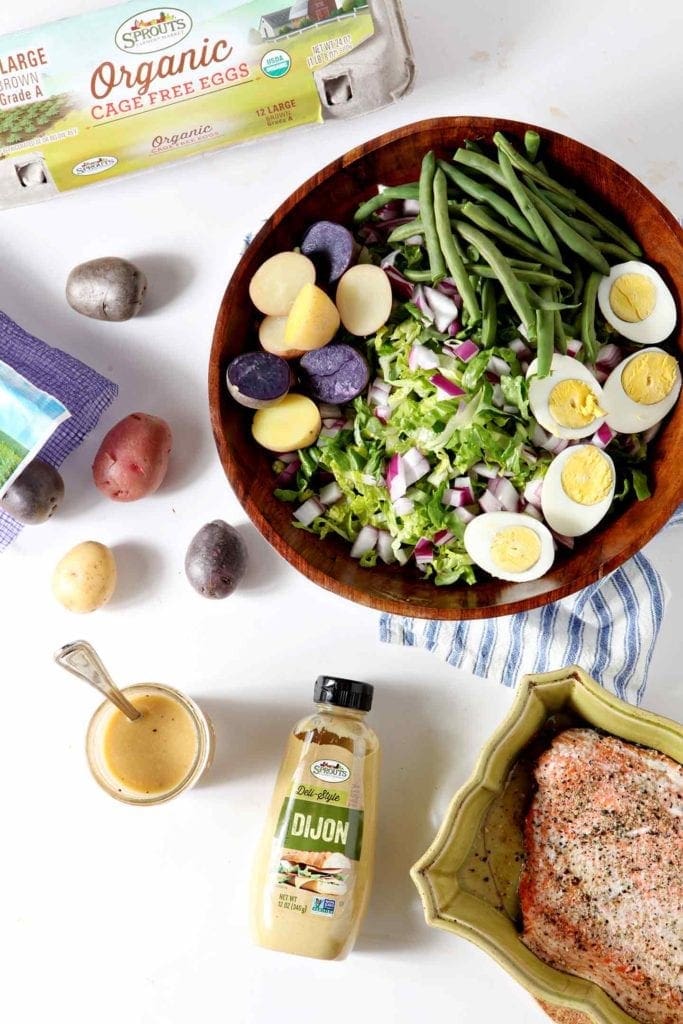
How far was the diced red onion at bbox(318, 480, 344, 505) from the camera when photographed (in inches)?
60.0

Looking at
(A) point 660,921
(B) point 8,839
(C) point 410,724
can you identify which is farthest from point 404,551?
(B) point 8,839

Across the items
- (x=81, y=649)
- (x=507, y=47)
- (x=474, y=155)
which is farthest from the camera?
(x=507, y=47)

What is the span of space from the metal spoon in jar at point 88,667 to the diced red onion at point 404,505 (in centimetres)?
55

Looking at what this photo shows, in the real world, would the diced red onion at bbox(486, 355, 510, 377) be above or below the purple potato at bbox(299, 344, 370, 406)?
below

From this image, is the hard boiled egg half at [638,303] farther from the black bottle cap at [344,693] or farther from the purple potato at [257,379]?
the black bottle cap at [344,693]

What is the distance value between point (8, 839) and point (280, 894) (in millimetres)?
550

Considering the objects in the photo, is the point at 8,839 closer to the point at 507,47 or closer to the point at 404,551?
the point at 404,551

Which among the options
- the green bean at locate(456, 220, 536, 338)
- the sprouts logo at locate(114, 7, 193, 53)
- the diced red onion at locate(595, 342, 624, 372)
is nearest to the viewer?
the green bean at locate(456, 220, 536, 338)

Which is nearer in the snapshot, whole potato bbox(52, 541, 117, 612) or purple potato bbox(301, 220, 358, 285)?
purple potato bbox(301, 220, 358, 285)

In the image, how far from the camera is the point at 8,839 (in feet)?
5.61

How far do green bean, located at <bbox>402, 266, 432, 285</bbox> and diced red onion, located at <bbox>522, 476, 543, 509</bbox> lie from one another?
1.16 ft

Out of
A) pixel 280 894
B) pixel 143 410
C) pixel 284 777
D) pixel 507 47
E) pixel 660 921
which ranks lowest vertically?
pixel 660 921

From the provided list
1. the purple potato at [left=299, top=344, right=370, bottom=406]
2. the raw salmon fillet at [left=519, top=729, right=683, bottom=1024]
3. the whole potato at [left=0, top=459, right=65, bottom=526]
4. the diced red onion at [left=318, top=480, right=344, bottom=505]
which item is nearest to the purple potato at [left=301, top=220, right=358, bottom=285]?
the purple potato at [left=299, top=344, right=370, bottom=406]

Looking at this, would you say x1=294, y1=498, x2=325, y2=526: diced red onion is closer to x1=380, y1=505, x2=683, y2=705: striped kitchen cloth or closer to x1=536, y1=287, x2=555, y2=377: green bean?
x1=380, y1=505, x2=683, y2=705: striped kitchen cloth
